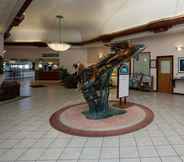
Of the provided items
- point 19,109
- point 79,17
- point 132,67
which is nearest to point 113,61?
point 19,109

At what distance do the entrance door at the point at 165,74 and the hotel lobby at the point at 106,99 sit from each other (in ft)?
0.17

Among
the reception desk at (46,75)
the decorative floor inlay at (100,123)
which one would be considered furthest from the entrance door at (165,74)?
the reception desk at (46,75)

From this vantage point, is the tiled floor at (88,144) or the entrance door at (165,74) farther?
the entrance door at (165,74)

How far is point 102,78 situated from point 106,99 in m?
0.70

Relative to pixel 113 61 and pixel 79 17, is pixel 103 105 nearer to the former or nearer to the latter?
pixel 113 61

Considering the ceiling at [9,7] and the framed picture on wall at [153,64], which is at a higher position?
the ceiling at [9,7]

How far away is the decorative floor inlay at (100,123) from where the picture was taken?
3508 millimetres

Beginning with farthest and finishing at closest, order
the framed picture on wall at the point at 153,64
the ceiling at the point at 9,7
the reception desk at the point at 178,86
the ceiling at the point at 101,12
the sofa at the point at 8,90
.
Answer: the framed picture on wall at the point at 153,64 < the reception desk at the point at 178,86 < the sofa at the point at 8,90 < the ceiling at the point at 101,12 < the ceiling at the point at 9,7

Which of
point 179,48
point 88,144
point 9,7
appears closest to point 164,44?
point 179,48

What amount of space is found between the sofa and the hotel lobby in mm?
38

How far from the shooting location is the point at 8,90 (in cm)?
679

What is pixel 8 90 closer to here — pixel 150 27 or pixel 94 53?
pixel 150 27

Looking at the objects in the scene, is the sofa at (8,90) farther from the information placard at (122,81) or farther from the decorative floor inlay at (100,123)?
the information placard at (122,81)

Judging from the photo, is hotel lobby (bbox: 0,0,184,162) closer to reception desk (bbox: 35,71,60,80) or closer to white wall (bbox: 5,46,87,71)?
white wall (bbox: 5,46,87,71)
